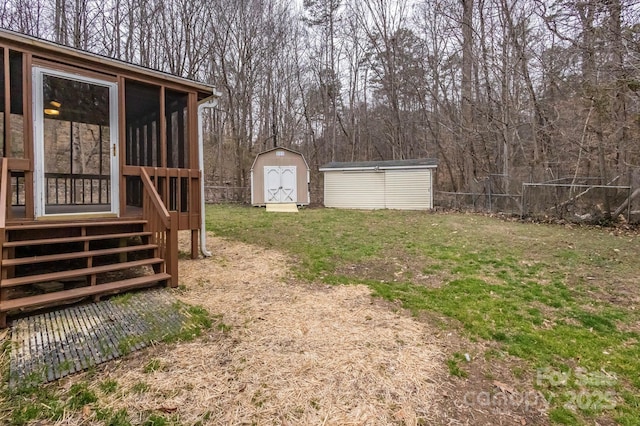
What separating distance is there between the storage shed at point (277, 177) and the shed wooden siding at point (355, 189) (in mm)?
1725

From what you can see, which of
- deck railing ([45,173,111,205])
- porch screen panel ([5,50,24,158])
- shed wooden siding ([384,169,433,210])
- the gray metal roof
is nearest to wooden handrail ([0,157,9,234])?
porch screen panel ([5,50,24,158])

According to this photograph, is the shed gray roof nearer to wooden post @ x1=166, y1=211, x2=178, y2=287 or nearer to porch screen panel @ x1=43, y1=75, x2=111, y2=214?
porch screen panel @ x1=43, y1=75, x2=111, y2=214

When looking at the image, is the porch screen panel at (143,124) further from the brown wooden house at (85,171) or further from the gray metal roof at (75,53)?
the gray metal roof at (75,53)

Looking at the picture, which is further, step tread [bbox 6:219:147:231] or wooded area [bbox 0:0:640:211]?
wooded area [bbox 0:0:640:211]

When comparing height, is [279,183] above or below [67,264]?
above

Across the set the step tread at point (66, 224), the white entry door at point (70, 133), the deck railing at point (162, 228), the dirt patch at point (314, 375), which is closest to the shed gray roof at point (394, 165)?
the white entry door at point (70, 133)

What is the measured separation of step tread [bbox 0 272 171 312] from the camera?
2.94m

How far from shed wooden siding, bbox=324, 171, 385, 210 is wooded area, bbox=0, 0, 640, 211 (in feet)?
8.79

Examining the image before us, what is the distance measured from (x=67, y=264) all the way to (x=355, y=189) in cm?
1274

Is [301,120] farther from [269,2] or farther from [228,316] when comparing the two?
[228,316]

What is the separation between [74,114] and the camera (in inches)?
186

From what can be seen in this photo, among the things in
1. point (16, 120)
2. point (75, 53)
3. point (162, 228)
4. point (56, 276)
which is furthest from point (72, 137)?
point (56, 276)

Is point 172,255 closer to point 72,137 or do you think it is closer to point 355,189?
point 72,137

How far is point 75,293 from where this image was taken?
332 cm
